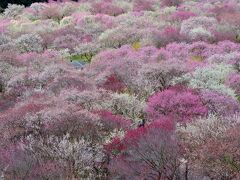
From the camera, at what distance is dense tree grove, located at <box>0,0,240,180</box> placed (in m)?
29.5

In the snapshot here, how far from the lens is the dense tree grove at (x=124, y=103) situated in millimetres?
29531

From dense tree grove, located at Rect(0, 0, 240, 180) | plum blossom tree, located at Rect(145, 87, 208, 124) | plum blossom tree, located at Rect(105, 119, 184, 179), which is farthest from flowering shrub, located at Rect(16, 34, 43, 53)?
plum blossom tree, located at Rect(105, 119, 184, 179)

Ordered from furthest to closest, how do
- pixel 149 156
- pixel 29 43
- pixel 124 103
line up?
Answer: pixel 29 43 < pixel 124 103 < pixel 149 156

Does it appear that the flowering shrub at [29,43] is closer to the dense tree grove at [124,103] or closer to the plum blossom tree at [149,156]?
the dense tree grove at [124,103]

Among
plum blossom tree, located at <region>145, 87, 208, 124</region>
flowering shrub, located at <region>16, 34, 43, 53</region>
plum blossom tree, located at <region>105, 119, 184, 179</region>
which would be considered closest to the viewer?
plum blossom tree, located at <region>105, 119, 184, 179</region>

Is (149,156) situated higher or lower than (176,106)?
higher

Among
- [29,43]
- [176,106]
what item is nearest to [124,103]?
[176,106]

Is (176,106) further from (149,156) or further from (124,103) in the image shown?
(149,156)

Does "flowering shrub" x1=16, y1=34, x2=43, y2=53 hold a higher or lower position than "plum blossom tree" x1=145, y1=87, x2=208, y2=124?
lower

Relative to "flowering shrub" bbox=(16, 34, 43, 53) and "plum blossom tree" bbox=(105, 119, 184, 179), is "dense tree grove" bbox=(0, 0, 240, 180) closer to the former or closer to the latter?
"plum blossom tree" bbox=(105, 119, 184, 179)

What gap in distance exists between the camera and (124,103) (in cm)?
4341

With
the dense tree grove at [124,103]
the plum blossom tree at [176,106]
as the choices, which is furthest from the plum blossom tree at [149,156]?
the plum blossom tree at [176,106]

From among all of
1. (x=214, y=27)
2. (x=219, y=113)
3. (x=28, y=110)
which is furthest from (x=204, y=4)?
(x=28, y=110)

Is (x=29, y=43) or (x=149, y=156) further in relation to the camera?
(x=29, y=43)
